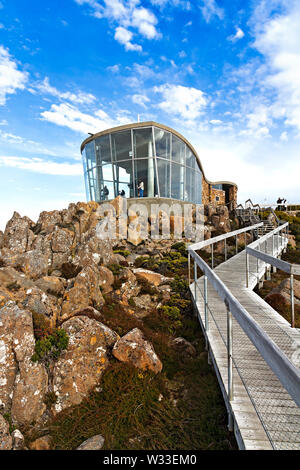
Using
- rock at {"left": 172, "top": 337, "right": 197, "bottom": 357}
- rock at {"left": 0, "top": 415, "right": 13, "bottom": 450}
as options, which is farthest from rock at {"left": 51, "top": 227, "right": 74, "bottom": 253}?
rock at {"left": 0, "top": 415, "right": 13, "bottom": 450}

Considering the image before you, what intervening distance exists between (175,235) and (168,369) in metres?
12.9

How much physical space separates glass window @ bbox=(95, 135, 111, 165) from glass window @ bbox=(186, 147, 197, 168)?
861cm

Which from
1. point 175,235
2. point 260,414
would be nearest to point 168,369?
point 260,414

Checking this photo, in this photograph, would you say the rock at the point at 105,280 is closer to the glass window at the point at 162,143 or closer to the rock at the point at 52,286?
the rock at the point at 52,286

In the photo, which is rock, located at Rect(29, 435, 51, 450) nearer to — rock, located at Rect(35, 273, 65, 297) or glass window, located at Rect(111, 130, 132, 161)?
rock, located at Rect(35, 273, 65, 297)

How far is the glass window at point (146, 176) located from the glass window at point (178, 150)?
3.18 m

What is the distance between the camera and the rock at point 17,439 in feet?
12.7

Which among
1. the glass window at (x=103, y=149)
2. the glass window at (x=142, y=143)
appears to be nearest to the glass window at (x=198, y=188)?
the glass window at (x=142, y=143)

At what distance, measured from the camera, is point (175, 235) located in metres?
17.9

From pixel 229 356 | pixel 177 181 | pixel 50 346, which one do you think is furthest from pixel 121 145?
pixel 229 356

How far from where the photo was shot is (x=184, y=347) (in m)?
6.18

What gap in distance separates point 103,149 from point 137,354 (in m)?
21.3

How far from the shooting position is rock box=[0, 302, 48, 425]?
4.34 metres
